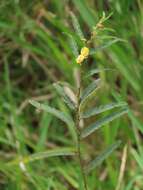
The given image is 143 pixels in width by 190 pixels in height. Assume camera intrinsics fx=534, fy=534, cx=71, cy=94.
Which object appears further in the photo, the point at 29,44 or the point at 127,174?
the point at 29,44

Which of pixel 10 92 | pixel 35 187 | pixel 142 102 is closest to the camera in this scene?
pixel 35 187

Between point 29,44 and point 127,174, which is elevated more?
point 29,44

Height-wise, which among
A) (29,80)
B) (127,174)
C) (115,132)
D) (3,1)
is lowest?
(127,174)

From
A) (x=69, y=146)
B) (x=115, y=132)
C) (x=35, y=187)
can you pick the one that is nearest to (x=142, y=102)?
(x=115, y=132)

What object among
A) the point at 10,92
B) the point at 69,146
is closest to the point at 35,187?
the point at 69,146

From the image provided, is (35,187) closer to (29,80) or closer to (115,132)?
(115,132)

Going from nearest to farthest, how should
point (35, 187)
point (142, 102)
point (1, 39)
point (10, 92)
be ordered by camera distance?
point (35, 187) < point (142, 102) < point (10, 92) < point (1, 39)
